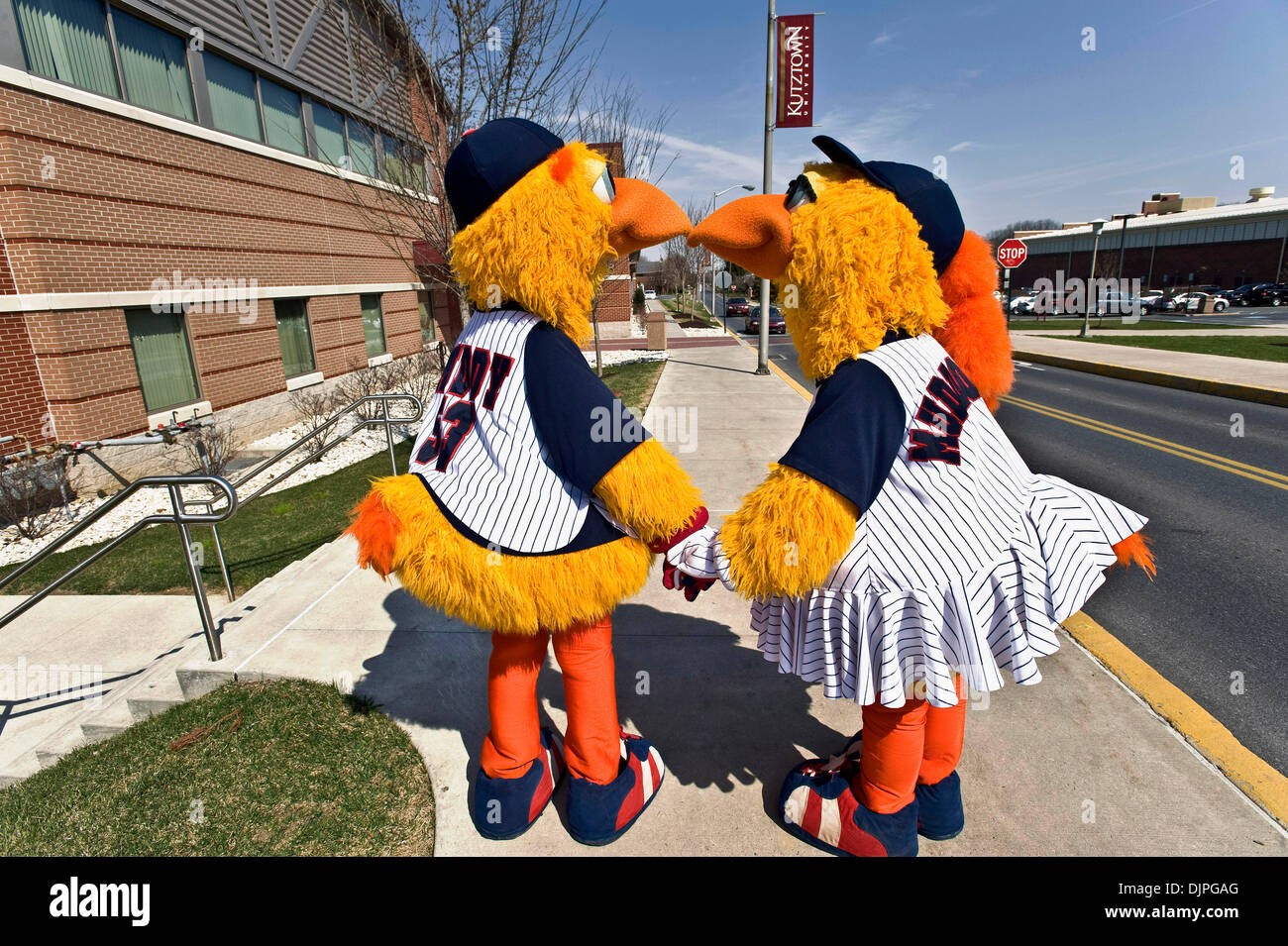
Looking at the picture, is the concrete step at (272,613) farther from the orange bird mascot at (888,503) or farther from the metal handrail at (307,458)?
the orange bird mascot at (888,503)

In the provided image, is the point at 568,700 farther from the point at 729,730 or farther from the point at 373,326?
the point at 373,326

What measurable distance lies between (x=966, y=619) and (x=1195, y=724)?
1.78 metres

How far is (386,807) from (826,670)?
169 cm

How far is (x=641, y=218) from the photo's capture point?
2.01m

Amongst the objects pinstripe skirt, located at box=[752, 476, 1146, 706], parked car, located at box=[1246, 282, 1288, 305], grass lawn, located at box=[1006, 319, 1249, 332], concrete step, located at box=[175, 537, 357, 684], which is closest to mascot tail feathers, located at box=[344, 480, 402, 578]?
pinstripe skirt, located at box=[752, 476, 1146, 706]

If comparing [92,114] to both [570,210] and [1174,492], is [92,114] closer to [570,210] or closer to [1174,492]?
[570,210]

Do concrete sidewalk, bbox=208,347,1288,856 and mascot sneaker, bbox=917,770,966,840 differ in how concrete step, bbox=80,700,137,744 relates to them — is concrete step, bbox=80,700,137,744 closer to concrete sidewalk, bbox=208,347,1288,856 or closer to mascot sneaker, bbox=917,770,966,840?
concrete sidewalk, bbox=208,347,1288,856

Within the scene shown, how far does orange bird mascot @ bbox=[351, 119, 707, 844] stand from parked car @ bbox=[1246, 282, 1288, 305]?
148ft

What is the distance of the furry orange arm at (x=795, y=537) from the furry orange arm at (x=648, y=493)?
0.23 meters

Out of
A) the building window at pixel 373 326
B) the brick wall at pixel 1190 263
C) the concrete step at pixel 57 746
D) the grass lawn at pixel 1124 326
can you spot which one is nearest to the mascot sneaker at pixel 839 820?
the concrete step at pixel 57 746

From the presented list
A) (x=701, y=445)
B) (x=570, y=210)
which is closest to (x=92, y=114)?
(x=701, y=445)

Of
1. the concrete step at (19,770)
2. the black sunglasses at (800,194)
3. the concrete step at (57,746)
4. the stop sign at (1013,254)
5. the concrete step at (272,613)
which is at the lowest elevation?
the concrete step at (19,770)

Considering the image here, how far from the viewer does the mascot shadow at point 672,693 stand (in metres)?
2.54

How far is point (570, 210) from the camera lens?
1.88 metres
